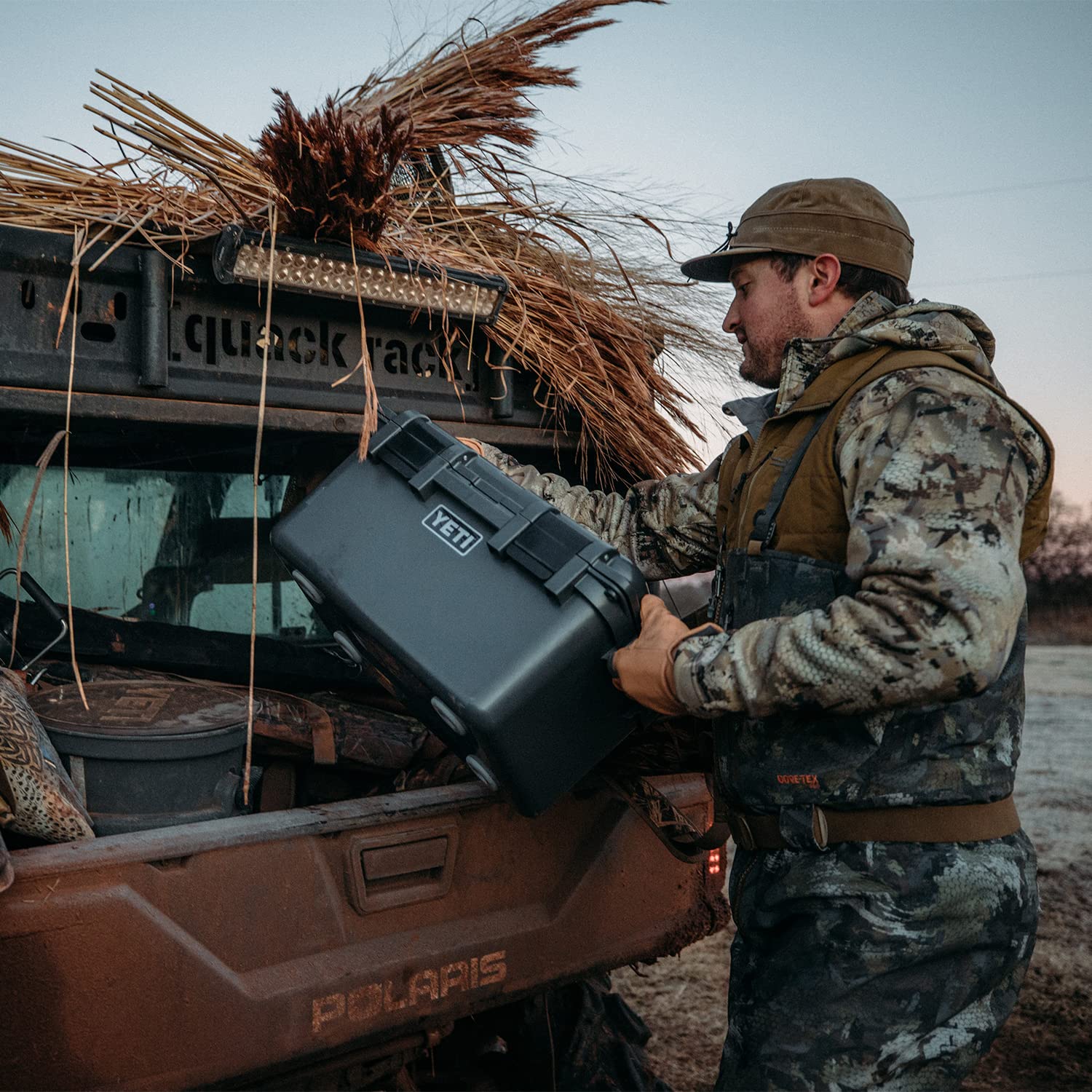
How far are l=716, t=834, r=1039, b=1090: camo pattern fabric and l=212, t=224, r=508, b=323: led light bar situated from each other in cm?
146

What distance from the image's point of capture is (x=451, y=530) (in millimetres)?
2064

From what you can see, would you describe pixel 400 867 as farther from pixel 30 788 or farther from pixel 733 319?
pixel 733 319

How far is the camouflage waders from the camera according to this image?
72.6 inches

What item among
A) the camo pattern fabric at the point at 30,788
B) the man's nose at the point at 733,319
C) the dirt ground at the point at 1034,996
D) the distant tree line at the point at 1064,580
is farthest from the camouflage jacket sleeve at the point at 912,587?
the distant tree line at the point at 1064,580

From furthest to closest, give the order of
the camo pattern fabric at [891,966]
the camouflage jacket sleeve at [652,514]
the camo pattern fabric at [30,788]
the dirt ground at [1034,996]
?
the dirt ground at [1034,996]
the camouflage jacket sleeve at [652,514]
the camo pattern fabric at [30,788]
the camo pattern fabric at [891,966]

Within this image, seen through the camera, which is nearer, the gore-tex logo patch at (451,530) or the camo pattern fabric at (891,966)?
the camo pattern fabric at (891,966)

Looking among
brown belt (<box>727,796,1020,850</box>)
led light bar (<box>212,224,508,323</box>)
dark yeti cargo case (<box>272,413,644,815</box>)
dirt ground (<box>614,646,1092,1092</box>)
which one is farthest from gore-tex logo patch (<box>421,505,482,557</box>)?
dirt ground (<box>614,646,1092,1092</box>)

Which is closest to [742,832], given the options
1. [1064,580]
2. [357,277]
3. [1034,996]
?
[357,277]

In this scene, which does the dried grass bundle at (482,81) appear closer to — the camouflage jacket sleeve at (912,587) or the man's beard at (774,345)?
the man's beard at (774,345)

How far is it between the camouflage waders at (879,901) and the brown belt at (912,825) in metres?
0.01

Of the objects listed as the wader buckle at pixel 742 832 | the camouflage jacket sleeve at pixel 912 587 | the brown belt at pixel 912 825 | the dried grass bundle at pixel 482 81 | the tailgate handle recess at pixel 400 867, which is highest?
the dried grass bundle at pixel 482 81

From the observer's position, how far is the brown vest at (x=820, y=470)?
6.28 ft

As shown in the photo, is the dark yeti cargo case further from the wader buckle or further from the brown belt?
the brown belt

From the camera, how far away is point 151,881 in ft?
6.28
